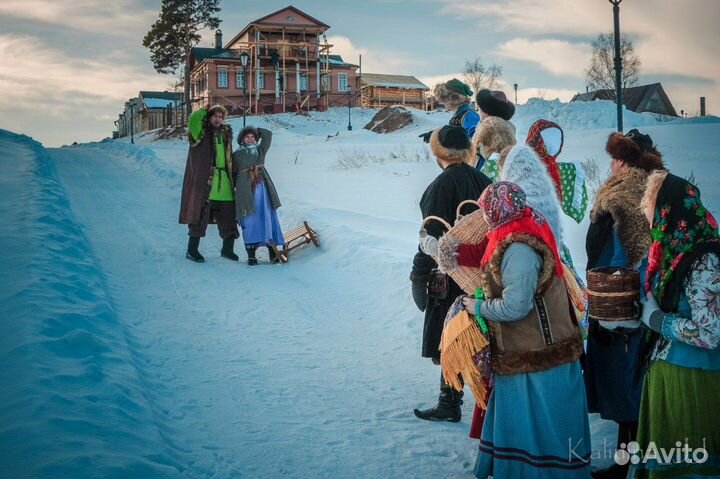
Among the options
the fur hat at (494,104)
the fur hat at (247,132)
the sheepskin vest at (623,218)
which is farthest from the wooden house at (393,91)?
the sheepskin vest at (623,218)

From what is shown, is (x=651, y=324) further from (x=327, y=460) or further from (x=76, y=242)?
(x=76, y=242)

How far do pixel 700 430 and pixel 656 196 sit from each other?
116cm

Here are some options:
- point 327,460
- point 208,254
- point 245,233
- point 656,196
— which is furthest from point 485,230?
point 208,254

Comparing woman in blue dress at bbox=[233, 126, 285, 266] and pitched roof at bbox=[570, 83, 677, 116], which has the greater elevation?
pitched roof at bbox=[570, 83, 677, 116]

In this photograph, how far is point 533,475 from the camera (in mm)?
3174

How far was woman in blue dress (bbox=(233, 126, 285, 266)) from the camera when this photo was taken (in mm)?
9016

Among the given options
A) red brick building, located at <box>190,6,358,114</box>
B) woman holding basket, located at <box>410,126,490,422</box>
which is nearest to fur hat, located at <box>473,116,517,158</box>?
woman holding basket, located at <box>410,126,490,422</box>

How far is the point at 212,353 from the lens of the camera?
5562 mm

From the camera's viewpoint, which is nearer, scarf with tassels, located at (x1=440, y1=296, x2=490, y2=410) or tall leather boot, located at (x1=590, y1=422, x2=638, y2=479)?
scarf with tassels, located at (x1=440, y1=296, x2=490, y2=410)

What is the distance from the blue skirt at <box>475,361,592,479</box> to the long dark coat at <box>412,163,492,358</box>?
38.8 inches

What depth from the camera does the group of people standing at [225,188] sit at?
355 inches

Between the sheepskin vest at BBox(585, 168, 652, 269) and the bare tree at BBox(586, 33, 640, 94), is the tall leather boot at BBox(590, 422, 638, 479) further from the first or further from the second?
the bare tree at BBox(586, 33, 640, 94)

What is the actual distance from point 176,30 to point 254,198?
41646mm

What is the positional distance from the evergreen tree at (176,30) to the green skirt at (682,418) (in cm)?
4508
